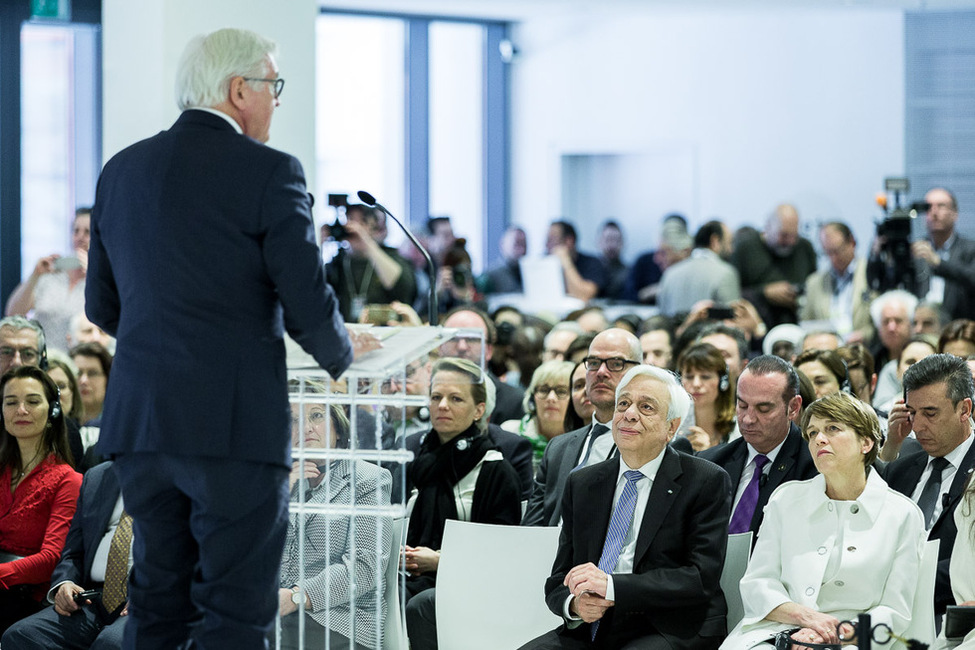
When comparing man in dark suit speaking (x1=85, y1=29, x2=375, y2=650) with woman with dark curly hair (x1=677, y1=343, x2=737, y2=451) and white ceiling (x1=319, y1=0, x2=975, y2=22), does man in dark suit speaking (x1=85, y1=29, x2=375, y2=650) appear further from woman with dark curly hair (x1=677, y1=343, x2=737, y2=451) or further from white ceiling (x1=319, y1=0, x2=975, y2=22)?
white ceiling (x1=319, y1=0, x2=975, y2=22)

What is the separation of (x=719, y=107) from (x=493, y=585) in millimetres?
8176

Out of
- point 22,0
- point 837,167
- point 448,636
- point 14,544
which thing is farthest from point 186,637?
point 837,167

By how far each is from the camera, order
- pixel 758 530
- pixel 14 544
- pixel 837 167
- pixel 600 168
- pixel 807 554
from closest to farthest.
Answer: pixel 807 554 → pixel 758 530 → pixel 14 544 → pixel 837 167 → pixel 600 168

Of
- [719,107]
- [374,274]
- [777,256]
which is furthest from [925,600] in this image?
[719,107]

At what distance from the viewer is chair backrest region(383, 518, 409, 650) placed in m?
3.26

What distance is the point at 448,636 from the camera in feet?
13.1

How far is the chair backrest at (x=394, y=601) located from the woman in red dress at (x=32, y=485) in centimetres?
161

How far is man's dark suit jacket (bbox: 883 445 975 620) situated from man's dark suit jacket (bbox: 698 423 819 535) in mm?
249

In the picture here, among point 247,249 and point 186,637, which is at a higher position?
point 247,249

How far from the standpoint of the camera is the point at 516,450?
475cm

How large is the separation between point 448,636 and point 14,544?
63.0 inches

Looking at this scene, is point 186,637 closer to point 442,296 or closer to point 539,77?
point 442,296

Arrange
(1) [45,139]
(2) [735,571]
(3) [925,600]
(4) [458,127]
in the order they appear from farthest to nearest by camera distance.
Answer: (4) [458,127] → (1) [45,139] → (2) [735,571] → (3) [925,600]

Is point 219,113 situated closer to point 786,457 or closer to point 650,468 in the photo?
point 650,468
